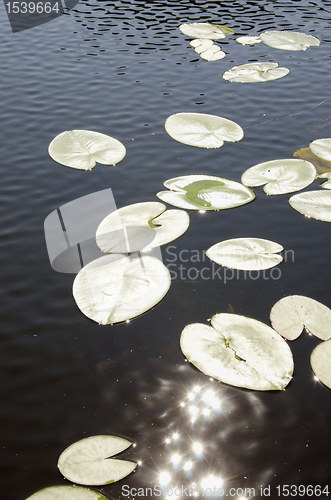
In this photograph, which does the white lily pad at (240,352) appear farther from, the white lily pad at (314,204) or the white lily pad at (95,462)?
the white lily pad at (314,204)

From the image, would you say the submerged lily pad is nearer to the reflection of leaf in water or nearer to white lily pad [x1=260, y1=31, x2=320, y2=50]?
white lily pad [x1=260, y1=31, x2=320, y2=50]

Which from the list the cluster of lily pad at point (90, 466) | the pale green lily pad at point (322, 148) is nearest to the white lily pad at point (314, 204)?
the pale green lily pad at point (322, 148)

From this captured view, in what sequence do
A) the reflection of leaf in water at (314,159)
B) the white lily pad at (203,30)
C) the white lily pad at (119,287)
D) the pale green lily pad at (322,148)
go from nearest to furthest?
the white lily pad at (119,287) → the reflection of leaf in water at (314,159) → the pale green lily pad at (322,148) → the white lily pad at (203,30)

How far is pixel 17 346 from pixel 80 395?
640 millimetres

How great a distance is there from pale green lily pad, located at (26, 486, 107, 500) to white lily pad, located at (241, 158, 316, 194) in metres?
3.15

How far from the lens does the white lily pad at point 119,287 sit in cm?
297

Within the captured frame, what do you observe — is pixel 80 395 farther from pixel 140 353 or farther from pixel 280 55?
pixel 280 55

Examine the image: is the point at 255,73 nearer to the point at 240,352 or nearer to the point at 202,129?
the point at 202,129

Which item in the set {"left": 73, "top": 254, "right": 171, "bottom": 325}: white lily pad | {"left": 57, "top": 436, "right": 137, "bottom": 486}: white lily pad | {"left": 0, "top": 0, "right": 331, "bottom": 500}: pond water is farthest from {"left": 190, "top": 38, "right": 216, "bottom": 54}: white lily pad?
{"left": 57, "top": 436, "right": 137, "bottom": 486}: white lily pad

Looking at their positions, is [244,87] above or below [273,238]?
above

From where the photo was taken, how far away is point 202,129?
5098mm

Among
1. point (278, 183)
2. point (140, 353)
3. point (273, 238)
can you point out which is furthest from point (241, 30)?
point (140, 353)

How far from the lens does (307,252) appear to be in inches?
139

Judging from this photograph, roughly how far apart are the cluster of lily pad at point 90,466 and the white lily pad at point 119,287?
0.87 metres
